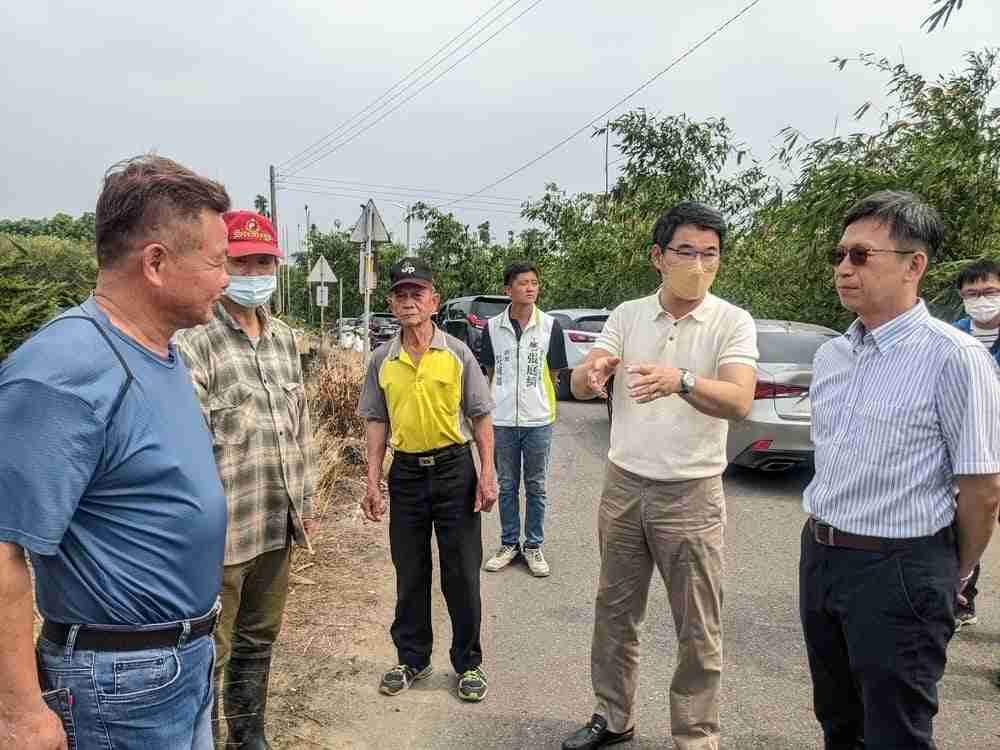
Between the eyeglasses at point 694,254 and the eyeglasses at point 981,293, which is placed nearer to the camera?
the eyeglasses at point 694,254

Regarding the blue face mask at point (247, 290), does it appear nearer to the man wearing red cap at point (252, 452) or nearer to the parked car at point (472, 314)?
the man wearing red cap at point (252, 452)

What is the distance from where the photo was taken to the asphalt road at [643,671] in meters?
3.21

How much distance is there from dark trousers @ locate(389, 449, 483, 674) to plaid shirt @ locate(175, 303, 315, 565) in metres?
0.64

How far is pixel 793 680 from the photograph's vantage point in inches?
143

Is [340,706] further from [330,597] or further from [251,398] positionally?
[251,398]

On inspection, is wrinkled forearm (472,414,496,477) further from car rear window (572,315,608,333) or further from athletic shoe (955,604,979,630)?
car rear window (572,315,608,333)

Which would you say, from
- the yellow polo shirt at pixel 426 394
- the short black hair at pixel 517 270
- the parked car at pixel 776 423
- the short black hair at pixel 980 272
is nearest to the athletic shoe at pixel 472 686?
the yellow polo shirt at pixel 426 394

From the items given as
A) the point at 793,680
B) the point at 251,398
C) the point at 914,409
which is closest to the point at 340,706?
the point at 251,398

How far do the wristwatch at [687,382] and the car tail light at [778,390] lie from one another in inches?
180

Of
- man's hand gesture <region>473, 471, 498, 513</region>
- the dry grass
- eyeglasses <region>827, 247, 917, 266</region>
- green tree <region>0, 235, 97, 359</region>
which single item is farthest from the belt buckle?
green tree <region>0, 235, 97, 359</region>

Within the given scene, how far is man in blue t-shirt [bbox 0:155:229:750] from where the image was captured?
145cm

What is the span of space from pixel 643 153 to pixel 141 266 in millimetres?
14509

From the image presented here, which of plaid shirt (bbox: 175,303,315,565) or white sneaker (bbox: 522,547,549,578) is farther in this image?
white sneaker (bbox: 522,547,549,578)

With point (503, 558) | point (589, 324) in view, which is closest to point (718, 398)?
point (503, 558)
